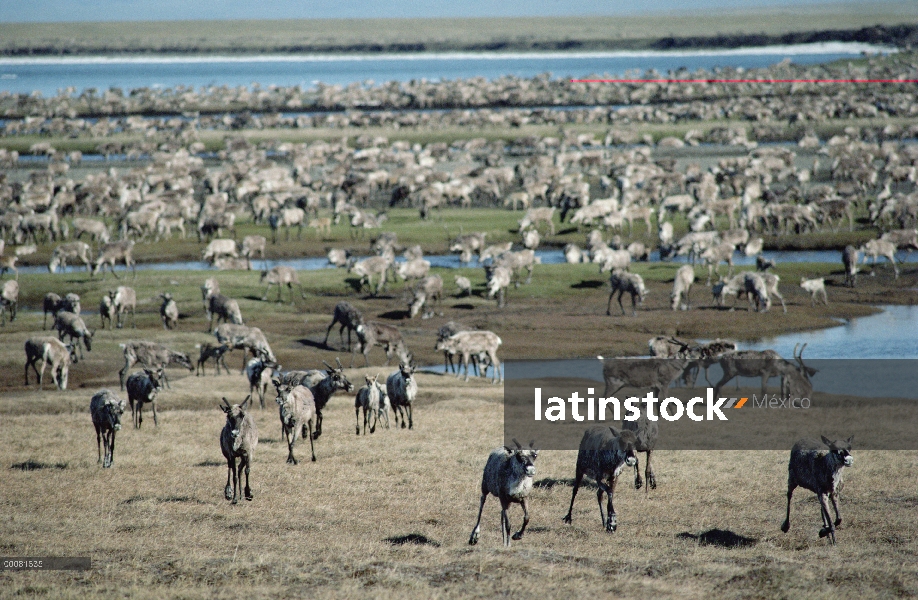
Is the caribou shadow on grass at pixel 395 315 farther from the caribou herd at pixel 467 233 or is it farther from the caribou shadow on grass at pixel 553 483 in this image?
the caribou shadow on grass at pixel 553 483

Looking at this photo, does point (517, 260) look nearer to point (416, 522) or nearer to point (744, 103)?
point (416, 522)

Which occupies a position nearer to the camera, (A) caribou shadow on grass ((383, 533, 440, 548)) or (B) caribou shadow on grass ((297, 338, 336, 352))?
(A) caribou shadow on grass ((383, 533, 440, 548))

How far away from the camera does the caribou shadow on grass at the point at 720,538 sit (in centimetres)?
1407

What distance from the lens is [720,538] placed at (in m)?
14.3

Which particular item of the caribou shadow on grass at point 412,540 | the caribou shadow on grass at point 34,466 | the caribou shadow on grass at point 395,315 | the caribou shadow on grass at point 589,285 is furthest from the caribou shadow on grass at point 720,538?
Answer: the caribou shadow on grass at point 589,285

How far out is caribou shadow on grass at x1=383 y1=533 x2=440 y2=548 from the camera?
45.2ft

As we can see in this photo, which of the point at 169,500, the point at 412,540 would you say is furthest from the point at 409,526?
the point at 169,500

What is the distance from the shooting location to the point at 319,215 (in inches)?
2297

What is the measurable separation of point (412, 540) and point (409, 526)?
2.45 ft

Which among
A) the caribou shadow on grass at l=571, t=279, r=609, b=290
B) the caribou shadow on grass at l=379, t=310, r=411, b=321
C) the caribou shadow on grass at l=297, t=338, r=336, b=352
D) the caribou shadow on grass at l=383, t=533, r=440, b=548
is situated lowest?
the caribou shadow on grass at l=297, t=338, r=336, b=352

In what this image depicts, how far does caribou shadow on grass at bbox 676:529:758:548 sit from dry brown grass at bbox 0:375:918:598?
0.13ft

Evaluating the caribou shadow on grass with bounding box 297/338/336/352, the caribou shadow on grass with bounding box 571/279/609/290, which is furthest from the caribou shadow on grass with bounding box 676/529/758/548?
the caribou shadow on grass with bounding box 571/279/609/290

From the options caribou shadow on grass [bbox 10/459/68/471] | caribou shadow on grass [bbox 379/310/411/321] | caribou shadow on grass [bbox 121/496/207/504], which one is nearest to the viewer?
caribou shadow on grass [bbox 121/496/207/504]

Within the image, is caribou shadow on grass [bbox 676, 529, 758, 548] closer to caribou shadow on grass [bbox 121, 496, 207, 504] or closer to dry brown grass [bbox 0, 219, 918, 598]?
dry brown grass [bbox 0, 219, 918, 598]
